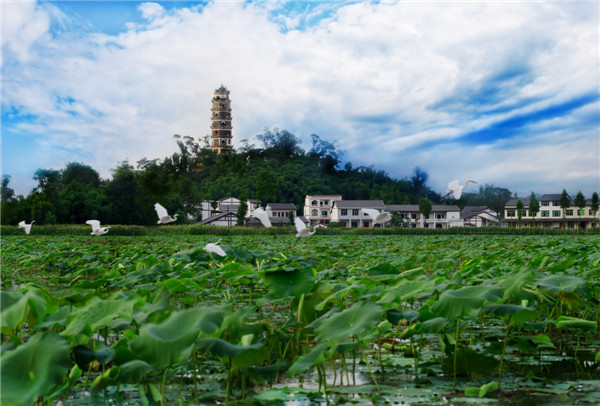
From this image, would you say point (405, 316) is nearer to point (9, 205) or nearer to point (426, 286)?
point (426, 286)

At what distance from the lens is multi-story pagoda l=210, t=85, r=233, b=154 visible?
76.1 metres

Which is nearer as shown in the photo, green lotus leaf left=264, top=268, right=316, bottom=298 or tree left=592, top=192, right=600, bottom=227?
green lotus leaf left=264, top=268, right=316, bottom=298

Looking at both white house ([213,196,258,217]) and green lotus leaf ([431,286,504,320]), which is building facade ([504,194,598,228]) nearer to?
white house ([213,196,258,217])

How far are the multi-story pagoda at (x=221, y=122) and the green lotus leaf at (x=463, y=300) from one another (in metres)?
74.2

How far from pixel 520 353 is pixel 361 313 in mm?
1162

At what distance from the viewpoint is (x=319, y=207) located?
5788 cm

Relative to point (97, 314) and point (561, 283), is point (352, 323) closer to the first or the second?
point (97, 314)

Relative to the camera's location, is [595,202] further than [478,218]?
No

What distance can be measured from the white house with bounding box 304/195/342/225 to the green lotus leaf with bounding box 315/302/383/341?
55057 millimetres

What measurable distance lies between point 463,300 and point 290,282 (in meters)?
1.06

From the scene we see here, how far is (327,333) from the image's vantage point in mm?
1783

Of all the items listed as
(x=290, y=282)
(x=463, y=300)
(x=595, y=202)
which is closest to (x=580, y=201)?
(x=595, y=202)

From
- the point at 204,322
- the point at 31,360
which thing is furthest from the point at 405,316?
the point at 31,360

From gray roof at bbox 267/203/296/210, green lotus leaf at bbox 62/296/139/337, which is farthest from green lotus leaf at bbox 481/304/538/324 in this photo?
gray roof at bbox 267/203/296/210
